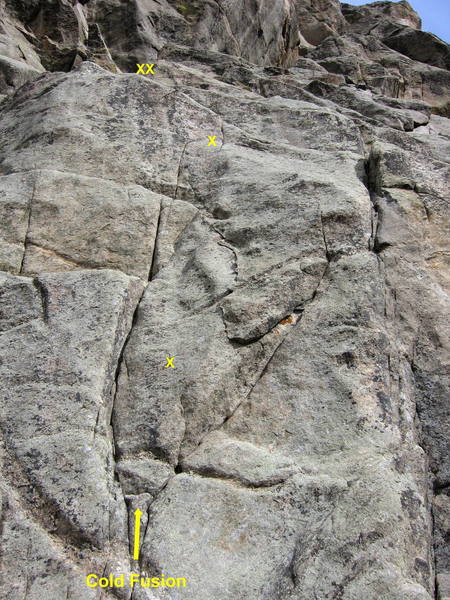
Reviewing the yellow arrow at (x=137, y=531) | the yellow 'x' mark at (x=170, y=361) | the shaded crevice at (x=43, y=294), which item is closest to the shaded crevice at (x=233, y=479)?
the yellow arrow at (x=137, y=531)

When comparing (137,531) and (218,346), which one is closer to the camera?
(137,531)

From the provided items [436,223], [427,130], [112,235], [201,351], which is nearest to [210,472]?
[201,351]

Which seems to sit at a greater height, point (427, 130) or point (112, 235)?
point (427, 130)

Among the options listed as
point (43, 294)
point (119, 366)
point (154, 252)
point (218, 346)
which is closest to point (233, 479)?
point (218, 346)

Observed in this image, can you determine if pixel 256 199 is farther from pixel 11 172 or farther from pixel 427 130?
pixel 427 130

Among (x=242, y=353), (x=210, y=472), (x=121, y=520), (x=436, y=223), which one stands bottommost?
(x=121, y=520)

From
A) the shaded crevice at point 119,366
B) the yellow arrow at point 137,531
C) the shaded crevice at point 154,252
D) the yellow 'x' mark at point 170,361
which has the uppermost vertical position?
the shaded crevice at point 154,252

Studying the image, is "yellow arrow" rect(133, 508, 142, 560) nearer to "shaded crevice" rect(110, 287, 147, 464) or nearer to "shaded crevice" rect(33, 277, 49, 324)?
"shaded crevice" rect(110, 287, 147, 464)

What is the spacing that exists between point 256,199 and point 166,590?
6.61 meters

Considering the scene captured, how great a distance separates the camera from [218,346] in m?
9.77

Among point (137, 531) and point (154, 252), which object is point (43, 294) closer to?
point (154, 252)

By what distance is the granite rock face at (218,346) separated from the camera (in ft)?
25.8

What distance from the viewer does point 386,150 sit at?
1298cm

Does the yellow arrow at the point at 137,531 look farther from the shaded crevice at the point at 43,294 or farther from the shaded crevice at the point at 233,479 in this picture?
the shaded crevice at the point at 43,294
